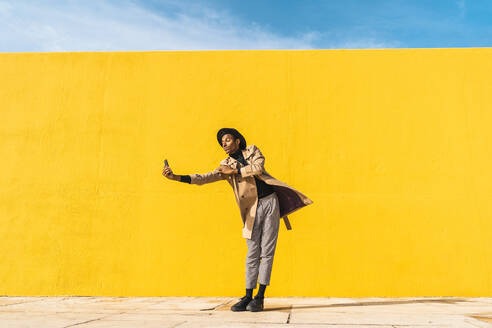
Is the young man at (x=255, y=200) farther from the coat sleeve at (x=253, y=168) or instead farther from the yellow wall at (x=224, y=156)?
the yellow wall at (x=224, y=156)

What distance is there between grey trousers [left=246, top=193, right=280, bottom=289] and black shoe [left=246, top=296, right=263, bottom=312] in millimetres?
116

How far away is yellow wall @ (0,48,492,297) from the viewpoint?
3.90 metres

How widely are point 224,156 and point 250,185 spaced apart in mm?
1212

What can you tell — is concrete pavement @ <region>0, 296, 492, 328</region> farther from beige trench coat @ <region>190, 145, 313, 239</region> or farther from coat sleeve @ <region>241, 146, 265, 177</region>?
coat sleeve @ <region>241, 146, 265, 177</region>

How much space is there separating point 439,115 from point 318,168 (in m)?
1.30

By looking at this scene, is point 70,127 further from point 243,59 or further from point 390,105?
point 390,105

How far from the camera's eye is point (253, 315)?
2.50 metres

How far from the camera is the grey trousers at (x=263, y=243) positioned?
287cm

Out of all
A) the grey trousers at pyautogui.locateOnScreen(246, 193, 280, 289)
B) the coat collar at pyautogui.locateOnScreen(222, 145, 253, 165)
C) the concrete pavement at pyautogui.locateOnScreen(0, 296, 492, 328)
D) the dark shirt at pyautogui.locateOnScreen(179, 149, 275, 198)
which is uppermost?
the coat collar at pyautogui.locateOnScreen(222, 145, 253, 165)

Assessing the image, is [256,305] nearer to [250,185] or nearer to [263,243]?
[263,243]

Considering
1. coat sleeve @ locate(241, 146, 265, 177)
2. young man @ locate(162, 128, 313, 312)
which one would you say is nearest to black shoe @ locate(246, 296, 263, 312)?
young man @ locate(162, 128, 313, 312)

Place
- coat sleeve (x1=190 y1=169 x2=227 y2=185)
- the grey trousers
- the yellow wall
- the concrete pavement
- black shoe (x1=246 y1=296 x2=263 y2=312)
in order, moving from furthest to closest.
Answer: the yellow wall
coat sleeve (x1=190 y1=169 x2=227 y2=185)
the grey trousers
black shoe (x1=246 y1=296 x2=263 y2=312)
the concrete pavement

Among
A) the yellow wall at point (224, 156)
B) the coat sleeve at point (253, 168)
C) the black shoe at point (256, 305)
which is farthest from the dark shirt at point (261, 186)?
the yellow wall at point (224, 156)

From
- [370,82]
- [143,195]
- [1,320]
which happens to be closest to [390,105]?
[370,82]
